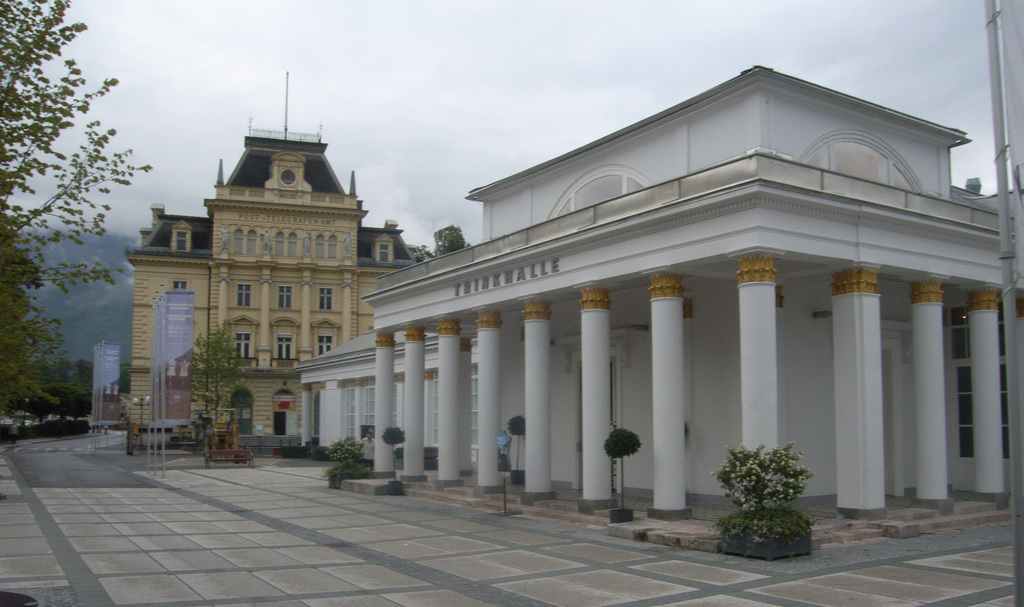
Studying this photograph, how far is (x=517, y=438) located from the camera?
25.5 m

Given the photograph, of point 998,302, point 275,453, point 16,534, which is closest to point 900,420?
point 998,302

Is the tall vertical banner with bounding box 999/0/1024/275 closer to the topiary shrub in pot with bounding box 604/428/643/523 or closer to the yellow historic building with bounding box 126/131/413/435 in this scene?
the topiary shrub in pot with bounding box 604/428/643/523

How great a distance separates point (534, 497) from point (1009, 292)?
14.4 metres

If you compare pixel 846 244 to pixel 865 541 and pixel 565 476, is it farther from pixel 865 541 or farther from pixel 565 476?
pixel 565 476

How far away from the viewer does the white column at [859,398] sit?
1544cm

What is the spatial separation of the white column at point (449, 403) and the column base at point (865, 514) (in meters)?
11.2

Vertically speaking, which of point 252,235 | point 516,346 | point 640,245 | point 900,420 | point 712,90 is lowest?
point 900,420

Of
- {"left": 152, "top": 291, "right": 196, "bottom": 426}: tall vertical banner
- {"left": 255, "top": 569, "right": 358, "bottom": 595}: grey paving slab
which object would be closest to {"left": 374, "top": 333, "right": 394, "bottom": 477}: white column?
{"left": 152, "top": 291, "right": 196, "bottom": 426}: tall vertical banner

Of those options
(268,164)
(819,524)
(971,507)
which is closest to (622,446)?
(819,524)

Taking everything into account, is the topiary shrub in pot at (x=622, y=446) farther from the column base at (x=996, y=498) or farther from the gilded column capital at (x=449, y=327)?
the gilded column capital at (x=449, y=327)

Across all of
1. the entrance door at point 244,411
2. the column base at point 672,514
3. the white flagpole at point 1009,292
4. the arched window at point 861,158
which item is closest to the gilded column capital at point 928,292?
the arched window at point 861,158

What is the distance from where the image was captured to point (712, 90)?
17.4 meters

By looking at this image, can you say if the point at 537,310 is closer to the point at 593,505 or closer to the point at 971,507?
the point at 593,505

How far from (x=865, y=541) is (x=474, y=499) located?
9915mm
